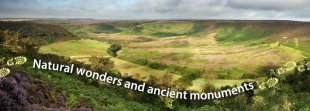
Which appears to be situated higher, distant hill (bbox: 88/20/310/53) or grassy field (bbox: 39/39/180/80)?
distant hill (bbox: 88/20/310/53)

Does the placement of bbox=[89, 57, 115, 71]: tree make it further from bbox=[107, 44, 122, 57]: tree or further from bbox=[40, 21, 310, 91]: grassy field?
bbox=[107, 44, 122, 57]: tree

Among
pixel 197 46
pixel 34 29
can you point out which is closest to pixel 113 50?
pixel 34 29

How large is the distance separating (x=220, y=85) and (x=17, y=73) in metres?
6.37

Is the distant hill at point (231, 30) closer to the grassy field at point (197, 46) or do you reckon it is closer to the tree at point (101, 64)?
the grassy field at point (197, 46)

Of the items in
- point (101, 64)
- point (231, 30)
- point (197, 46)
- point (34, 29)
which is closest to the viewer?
point (34, 29)

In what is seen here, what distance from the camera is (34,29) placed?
20.2 metres

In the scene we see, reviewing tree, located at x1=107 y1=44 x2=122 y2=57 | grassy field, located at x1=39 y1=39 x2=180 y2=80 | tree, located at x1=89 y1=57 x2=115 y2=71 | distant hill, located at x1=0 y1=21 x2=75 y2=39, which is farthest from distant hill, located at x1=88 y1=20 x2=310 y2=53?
distant hill, located at x1=0 y1=21 x2=75 y2=39

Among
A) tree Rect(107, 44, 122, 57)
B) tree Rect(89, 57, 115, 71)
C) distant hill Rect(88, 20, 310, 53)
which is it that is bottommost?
tree Rect(89, 57, 115, 71)

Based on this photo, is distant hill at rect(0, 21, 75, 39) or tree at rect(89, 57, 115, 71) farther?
tree at rect(89, 57, 115, 71)

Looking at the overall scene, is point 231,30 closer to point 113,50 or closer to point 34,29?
point 113,50

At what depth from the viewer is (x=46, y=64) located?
19.5m

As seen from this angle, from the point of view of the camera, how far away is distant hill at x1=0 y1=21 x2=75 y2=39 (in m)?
19.9

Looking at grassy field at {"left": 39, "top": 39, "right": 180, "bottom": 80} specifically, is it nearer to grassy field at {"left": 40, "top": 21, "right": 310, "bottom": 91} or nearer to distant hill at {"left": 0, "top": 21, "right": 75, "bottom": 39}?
grassy field at {"left": 40, "top": 21, "right": 310, "bottom": 91}

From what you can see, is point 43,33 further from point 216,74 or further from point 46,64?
point 216,74
